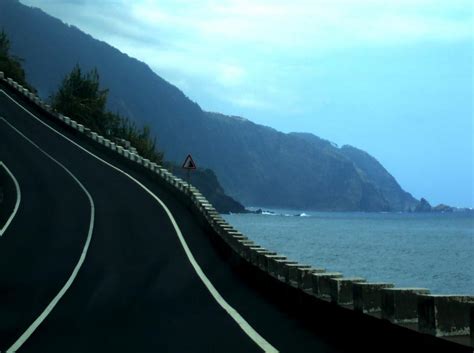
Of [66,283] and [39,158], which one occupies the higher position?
[39,158]

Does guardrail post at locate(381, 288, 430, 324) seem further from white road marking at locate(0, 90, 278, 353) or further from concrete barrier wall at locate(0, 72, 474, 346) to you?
white road marking at locate(0, 90, 278, 353)

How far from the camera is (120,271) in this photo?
81.0ft

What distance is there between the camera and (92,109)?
12756 centimetres

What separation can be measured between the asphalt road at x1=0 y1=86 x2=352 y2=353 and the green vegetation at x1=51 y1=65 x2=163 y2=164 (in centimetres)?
7013

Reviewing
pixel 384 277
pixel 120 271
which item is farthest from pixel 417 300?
pixel 384 277

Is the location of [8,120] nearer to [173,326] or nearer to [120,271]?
[120,271]

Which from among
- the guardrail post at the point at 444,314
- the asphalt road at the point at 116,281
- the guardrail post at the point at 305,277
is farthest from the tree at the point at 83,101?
the guardrail post at the point at 444,314

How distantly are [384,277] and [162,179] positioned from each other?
141ft

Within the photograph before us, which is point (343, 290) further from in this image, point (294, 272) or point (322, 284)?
point (294, 272)

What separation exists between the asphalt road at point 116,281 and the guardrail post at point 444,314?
2736 mm

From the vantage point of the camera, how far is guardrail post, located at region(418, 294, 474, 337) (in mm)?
8477

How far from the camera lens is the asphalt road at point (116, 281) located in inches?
520

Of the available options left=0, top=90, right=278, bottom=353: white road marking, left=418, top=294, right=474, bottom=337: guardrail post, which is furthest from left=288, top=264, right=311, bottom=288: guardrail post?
left=418, top=294, right=474, bottom=337: guardrail post

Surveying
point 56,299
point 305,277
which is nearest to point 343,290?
point 305,277
